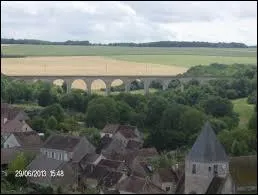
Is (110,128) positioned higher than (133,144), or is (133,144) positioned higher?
(110,128)

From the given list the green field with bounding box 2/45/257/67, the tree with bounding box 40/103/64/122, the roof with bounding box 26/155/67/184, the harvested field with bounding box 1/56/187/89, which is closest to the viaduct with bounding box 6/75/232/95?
the harvested field with bounding box 1/56/187/89

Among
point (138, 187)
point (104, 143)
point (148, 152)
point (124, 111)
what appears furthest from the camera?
point (124, 111)

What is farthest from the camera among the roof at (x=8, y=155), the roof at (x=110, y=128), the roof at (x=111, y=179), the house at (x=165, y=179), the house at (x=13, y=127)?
the roof at (x=110, y=128)

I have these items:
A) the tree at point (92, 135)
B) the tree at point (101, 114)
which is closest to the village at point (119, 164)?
the tree at point (92, 135)

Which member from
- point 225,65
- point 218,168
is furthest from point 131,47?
point 218,168

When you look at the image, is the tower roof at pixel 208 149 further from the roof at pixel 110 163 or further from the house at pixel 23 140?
the house at pixel 23 140

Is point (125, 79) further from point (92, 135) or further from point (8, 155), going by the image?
point (8, 155)

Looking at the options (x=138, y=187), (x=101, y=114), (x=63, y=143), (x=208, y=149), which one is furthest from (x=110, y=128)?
(x=208, y=149)
